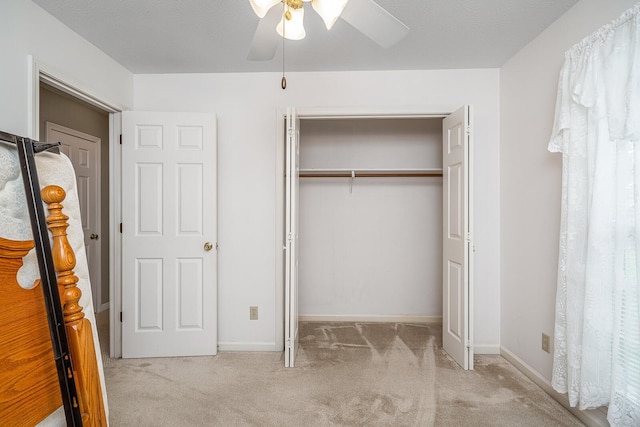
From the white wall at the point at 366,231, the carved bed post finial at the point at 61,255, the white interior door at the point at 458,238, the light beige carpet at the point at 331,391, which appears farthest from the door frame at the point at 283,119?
the carved bed post finial at the point at 61,255

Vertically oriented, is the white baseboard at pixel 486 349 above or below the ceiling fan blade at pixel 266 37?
below

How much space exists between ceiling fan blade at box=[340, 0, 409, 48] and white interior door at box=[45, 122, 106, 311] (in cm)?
361

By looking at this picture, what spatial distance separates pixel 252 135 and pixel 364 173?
128cm

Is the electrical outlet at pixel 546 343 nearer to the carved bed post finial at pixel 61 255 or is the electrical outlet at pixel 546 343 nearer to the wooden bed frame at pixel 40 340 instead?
the wooden bed frame at pixel 40 340

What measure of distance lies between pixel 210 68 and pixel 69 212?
193 cm

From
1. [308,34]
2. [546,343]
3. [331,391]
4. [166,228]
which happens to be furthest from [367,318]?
[308,34]

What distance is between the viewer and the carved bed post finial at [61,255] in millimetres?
1230

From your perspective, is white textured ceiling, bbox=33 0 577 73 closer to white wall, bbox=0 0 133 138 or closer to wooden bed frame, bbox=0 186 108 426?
white wall, bbox=0 0 133 138

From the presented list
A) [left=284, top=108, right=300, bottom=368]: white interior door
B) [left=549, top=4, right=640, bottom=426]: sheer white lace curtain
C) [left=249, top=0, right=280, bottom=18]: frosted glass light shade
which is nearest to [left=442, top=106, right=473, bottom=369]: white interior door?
[left=549, top=4, right=640, bottom=426]: sheer white lace curtain

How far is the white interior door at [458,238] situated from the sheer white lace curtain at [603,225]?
2.22 ft

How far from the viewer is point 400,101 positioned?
9.41 feet

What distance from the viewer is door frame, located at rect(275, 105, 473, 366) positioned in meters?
2.77

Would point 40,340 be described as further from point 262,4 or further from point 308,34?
point 308,34

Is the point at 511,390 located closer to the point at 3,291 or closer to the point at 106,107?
the point at 3,291
